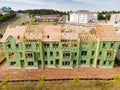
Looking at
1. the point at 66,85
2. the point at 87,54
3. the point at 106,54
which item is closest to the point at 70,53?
the point at 87,54

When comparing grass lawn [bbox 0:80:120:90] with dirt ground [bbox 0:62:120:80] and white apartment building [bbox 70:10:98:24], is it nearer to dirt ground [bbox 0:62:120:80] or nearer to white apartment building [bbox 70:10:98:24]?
dirt ground [bbox 0:62:120:80]

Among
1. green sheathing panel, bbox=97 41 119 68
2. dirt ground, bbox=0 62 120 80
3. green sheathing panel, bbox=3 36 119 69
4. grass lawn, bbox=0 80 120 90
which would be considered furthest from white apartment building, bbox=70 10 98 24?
grass lawn, bbox=0 80 120 90

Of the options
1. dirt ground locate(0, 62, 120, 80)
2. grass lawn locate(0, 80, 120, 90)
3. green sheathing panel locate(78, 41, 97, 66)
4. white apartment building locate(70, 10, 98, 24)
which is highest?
white apartment building locate(70, 10, 98, 24)

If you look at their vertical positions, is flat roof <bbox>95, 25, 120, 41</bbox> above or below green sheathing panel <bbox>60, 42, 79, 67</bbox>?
above

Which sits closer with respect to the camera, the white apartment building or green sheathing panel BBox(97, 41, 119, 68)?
green sheathing panel BBox(97, 41, 119, 68)

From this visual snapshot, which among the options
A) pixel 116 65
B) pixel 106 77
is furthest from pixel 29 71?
pixel 116 65

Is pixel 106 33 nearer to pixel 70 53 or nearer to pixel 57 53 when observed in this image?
pixel 70 53

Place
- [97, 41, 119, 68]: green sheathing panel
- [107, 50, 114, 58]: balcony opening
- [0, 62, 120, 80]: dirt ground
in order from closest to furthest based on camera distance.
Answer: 1. [0, 62, 120, 80]: dirt ground
2. [97, 41, 119, 68]: green sheathing panel
3. [107, 50, 114, 58]: balcony opening
